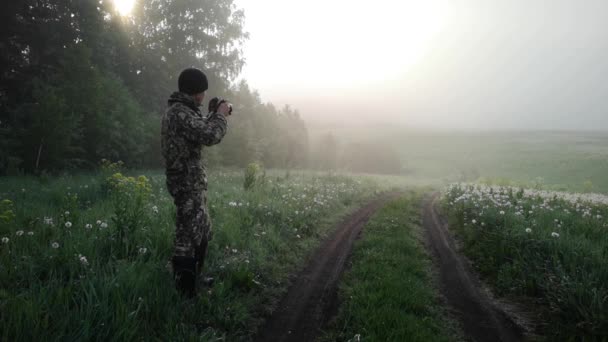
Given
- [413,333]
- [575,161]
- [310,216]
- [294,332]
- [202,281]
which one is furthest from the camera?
[575,161]

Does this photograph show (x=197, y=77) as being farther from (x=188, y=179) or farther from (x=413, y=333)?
(x=413, y=333)

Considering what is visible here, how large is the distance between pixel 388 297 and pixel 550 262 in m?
3.68

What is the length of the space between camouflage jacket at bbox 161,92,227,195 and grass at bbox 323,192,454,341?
3087 millimetres

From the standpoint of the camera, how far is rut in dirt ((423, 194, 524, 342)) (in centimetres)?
466

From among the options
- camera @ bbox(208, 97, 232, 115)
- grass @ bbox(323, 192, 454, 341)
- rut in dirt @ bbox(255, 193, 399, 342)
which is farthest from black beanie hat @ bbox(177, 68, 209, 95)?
grass @ bbox(323, 192, 454, 341)

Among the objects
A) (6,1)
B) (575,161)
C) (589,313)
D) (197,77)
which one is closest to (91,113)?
(6,1)

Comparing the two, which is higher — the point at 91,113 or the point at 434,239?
the point at 91,113

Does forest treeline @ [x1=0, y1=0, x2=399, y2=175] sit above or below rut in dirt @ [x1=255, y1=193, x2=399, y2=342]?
above

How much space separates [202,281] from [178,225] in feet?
3.78

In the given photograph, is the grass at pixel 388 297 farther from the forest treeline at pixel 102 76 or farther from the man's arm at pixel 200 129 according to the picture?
the forest treeline at pixel 102 76

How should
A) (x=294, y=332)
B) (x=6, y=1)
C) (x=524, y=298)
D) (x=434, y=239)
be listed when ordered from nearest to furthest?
(x=294, y=332), (x=524, y=298), (x=434, y=239), (x=6, y=1)

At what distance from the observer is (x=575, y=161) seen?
2459 inches

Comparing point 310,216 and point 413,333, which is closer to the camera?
point 413,333

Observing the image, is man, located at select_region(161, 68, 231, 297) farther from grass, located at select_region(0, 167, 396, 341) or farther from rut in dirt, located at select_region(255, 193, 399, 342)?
rut in dirt, located at select_region(255, 193, 399, 342)
